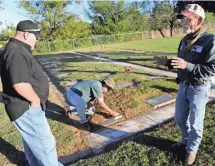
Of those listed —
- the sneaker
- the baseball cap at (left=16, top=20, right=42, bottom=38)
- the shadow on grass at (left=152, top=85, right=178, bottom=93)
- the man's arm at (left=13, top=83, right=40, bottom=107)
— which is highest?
the baseball cap at (left=16, top=20, right=42, bottom=38)

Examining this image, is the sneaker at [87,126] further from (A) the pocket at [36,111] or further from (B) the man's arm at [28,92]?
(B) the man's arm at [28,92]

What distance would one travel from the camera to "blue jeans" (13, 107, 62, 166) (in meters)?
2.54

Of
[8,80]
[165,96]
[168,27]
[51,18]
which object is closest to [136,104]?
[165,96]

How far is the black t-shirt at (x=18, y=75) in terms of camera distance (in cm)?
229

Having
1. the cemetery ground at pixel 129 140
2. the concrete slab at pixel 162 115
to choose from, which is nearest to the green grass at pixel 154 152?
the cemetery ground at pixel 129 140

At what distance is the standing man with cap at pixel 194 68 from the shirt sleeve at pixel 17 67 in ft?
4.54

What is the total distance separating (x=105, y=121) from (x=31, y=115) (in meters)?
2.12

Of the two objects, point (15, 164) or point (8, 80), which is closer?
point (8, 80)

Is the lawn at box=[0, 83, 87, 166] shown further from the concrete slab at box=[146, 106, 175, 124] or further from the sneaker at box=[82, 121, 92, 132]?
the concrete slab at box=[146, 106, 175, 124]

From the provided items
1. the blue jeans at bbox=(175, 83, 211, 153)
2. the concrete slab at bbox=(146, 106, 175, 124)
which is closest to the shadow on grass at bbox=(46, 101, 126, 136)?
the concrete slab at bbox=(146, 106, 175, 124)

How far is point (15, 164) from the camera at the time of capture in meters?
3.43

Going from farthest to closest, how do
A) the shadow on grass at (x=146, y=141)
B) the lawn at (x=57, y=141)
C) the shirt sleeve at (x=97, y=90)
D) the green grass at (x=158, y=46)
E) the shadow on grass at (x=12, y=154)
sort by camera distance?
the green grass at (x=158, y=46), the shirt sleeve at (x=97, y=90), the lawn at (x=57, y=141), the shadow on grass at (x=12, y=154), the shadow on grass at (x=146, y=141)

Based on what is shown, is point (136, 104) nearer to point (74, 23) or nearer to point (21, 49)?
point (21, 49)

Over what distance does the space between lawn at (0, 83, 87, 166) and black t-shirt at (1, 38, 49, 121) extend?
1.29 metres
